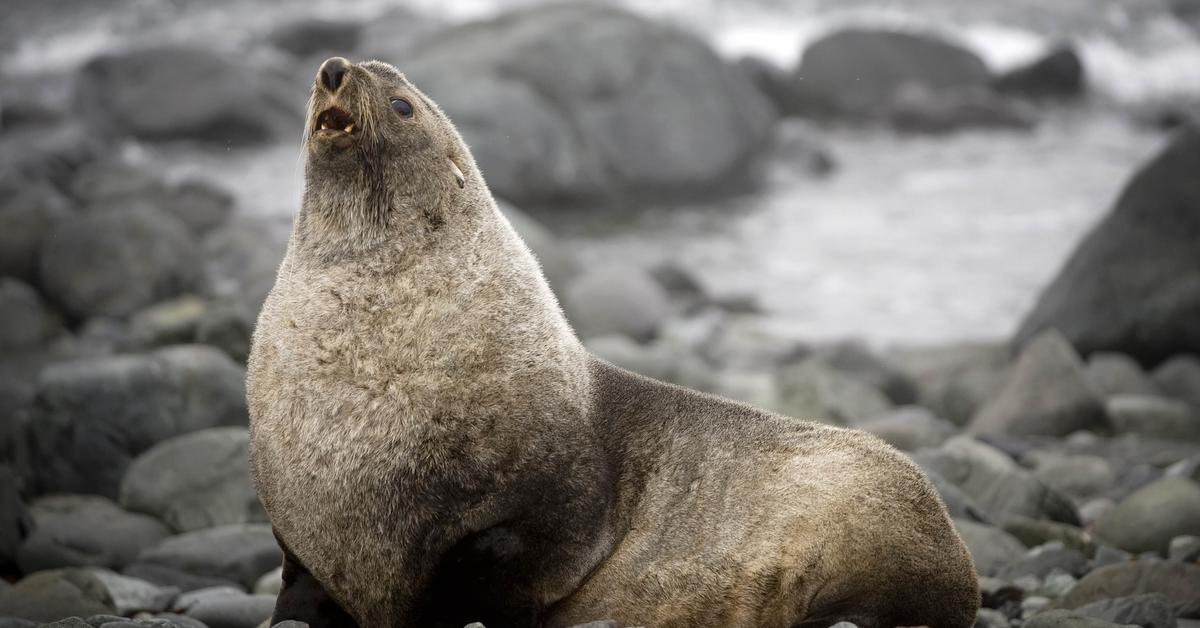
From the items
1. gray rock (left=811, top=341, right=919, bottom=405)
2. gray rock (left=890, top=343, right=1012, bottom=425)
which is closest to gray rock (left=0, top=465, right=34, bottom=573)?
gray rock (left=811, top=341, right=919, bottom=405)

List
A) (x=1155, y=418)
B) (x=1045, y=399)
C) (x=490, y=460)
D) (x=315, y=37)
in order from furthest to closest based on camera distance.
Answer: (x=315, y=37)
(x=1155, y=418)
(x=1045, y=399)
(x=490, y=460)

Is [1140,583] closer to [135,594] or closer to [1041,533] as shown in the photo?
[1041,533]

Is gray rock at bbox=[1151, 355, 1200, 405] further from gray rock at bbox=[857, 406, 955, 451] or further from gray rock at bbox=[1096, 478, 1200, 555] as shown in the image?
gray rock at bbox=[1096, 478, 1200, 555]

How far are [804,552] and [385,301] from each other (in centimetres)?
181

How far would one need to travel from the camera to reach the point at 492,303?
16.8 feet

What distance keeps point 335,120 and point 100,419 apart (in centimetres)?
498

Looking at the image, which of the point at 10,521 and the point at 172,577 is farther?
the point at 10,521

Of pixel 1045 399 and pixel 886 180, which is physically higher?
pixel 1045 399

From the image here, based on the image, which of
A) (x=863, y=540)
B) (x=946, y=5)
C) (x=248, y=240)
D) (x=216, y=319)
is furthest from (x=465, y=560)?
(x=946, y=5)

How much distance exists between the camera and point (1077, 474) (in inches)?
368

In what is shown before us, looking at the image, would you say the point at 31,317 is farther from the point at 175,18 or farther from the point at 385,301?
the point at 175,18

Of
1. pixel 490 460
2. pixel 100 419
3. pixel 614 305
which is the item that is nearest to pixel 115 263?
pixel 614 305

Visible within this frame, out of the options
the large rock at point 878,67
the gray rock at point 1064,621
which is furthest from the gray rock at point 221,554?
the large rock at point 878,67

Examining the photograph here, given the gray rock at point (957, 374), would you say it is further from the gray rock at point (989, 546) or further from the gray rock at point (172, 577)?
the gray rock at point (172, 577)
